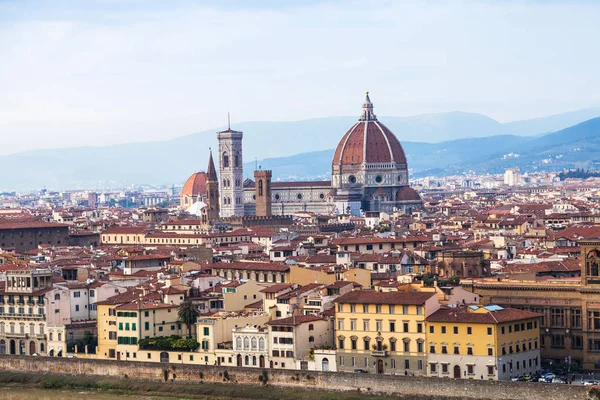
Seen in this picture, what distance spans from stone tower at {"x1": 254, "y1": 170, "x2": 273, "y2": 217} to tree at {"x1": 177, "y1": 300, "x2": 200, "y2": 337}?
96.2 m

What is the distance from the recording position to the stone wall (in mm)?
44688

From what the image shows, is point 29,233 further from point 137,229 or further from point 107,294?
point 107,294

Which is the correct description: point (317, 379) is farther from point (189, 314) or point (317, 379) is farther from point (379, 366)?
point (189, 314)

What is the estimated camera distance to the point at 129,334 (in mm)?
56312

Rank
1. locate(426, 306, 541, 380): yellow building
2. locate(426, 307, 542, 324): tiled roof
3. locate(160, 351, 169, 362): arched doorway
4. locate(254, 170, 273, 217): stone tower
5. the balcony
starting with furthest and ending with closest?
locate(254, 170, 273, 217): stone tower < locate(160, 351, 169, 362): arched doorway < the balcony < locate(426, 307, 542, 324): tiled roof < locate(426, 306, 541, 380): yellow building

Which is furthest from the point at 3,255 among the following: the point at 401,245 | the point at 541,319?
the point at 541,319

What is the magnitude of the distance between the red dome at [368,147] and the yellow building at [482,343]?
125860 mm

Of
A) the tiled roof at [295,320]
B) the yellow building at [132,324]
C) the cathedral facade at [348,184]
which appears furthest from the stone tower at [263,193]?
the tiled roof at [295,320]

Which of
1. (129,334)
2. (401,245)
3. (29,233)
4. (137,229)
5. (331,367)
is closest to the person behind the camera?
(331,367)

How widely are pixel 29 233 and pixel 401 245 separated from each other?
39.3m

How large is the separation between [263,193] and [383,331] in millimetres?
105239

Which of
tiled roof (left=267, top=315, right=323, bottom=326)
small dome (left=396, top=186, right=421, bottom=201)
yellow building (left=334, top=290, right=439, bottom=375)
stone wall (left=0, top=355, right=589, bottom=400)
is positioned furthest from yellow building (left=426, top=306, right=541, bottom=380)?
small dome (left=396, top=186, right=421, bottom=201)

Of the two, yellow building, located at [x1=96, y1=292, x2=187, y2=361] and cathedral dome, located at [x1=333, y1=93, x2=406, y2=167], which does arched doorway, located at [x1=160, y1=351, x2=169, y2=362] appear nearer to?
yellow building, located at [x1=96, y1=292, x2=187, y2=361]

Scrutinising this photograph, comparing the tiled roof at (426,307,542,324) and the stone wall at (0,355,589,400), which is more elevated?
the tiled roof at (426,307,542,324)
